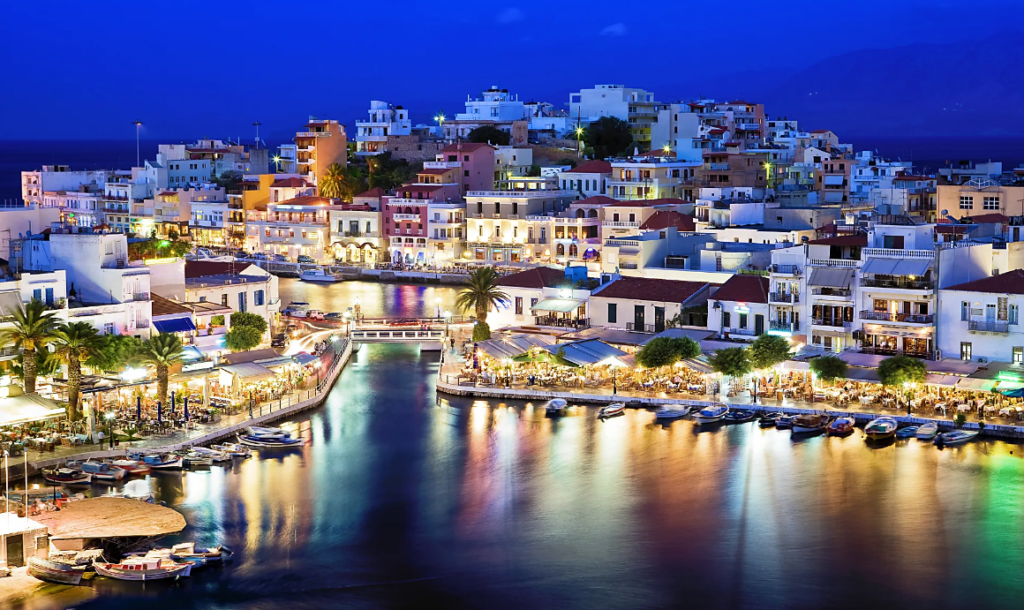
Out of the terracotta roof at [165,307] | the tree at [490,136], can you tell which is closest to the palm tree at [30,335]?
the terracotta roof at [165,307]

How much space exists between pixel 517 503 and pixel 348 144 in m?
65.9

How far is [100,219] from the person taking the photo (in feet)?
290

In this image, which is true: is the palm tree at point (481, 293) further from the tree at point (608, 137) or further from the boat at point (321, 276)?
the tree at point (608, 137)

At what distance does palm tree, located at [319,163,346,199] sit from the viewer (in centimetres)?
8000

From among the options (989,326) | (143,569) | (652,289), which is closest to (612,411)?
(652,289)

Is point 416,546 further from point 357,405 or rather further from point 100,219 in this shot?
point 100,219

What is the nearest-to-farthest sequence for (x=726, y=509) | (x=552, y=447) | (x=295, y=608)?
(x=295, y=608) < (x=726, y=509) < (x=552, y=447)

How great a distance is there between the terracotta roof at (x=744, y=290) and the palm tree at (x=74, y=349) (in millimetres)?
17287

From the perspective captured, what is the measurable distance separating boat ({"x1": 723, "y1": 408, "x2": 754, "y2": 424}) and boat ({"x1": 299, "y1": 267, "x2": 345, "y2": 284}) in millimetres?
37360

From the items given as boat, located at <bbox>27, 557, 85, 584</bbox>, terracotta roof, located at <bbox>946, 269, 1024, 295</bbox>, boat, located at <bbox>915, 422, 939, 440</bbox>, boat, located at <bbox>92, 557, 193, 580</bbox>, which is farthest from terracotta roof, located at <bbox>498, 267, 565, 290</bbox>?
boat, located at <bbox>27, 557, 85, 584</bbox>

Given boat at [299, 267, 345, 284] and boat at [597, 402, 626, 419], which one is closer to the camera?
boat at [597, 402, 626, 419]

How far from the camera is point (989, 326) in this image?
1444 inches

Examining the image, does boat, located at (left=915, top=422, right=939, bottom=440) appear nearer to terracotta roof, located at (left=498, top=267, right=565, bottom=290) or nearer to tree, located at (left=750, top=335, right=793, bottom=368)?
tree, located at (left=750, top=335, right=793, bottom=368)

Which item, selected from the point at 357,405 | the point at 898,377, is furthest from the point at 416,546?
the point at 898,377
